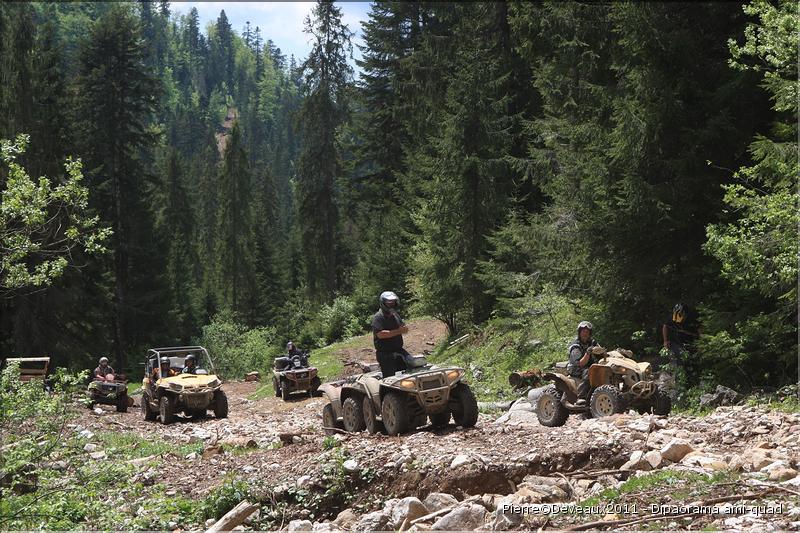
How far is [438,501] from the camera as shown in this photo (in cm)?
750

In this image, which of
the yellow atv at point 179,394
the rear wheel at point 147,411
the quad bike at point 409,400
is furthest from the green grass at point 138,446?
the quad bike at point 409,400

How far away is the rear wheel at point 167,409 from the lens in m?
17.2

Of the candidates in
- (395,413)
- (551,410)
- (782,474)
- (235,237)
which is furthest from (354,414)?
(235,237)

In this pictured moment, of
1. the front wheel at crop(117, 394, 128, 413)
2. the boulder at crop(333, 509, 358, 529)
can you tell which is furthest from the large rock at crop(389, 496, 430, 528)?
the front wheel at crop(117, 394, 128, 413)

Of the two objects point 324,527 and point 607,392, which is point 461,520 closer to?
point 324,527

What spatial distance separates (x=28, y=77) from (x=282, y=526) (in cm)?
2908

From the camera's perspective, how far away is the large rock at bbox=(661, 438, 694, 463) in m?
8.02

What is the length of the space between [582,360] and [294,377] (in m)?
11.5

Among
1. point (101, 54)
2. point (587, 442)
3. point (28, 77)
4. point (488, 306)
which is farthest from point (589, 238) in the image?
point (101, 54)

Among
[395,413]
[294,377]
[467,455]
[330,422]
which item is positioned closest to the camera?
[467,455]

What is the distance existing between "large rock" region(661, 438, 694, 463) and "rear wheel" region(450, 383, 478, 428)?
3324 mm

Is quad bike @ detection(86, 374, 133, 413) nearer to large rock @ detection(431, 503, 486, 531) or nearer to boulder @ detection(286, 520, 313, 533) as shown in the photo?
boulder @ detection(286, 520, 313, 533)

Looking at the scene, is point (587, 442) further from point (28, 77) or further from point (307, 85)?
point (307, 85)

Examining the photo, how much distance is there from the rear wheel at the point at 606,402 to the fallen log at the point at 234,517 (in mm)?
6049
